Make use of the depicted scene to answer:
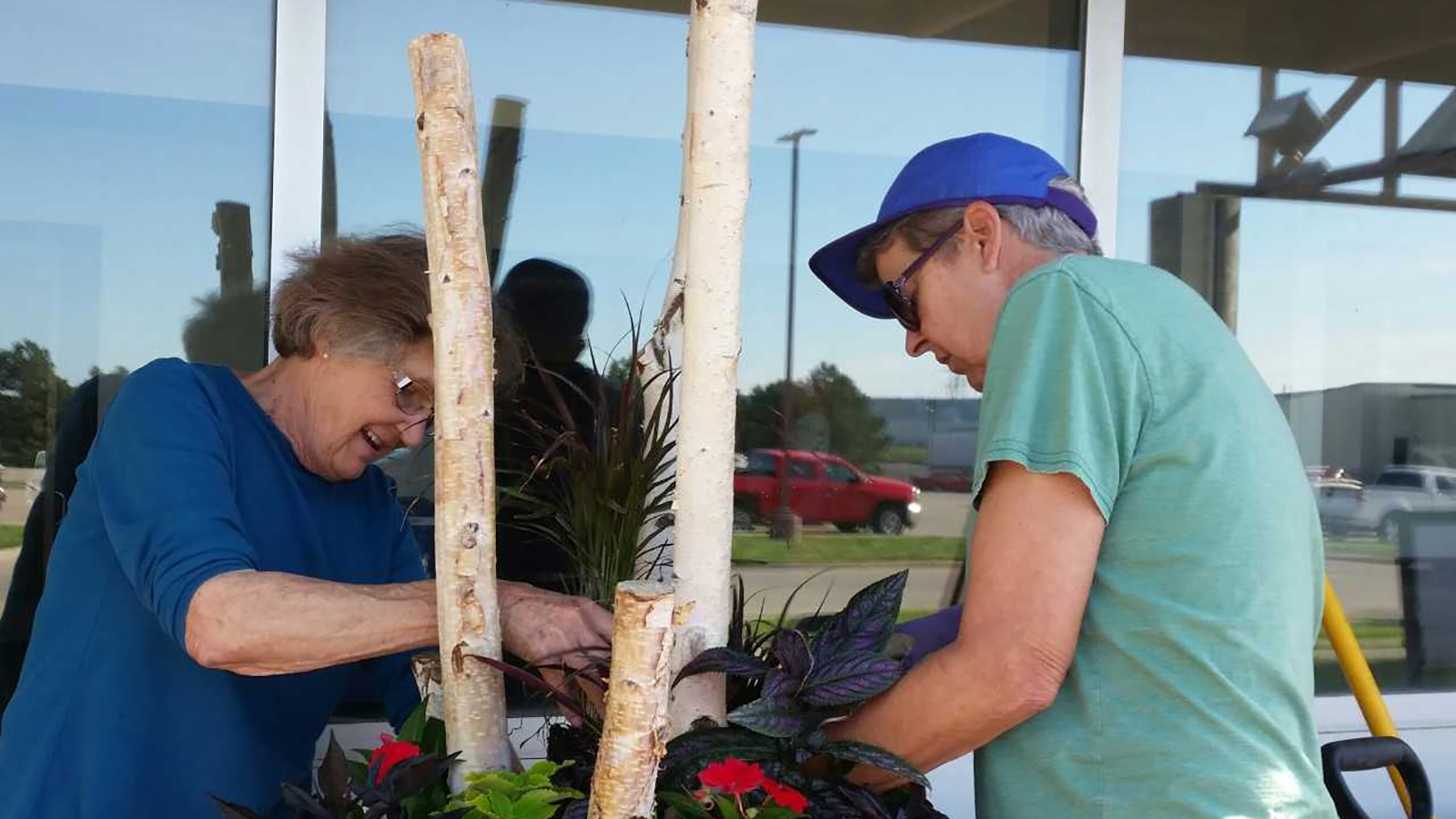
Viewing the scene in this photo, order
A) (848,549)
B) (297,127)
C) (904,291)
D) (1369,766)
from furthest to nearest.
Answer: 1. (848,549)
2. (297,127)
3. (1369,766)
4. (904,291)

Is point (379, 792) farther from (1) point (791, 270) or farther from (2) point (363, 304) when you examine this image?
(1) point (791, 270)

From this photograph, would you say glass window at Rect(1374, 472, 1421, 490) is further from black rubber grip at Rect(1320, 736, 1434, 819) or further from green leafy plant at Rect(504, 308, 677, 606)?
green leafy plant at Rect(504, 308, 677, 606)

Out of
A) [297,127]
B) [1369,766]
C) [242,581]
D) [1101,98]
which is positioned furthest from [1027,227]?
[1101,98]

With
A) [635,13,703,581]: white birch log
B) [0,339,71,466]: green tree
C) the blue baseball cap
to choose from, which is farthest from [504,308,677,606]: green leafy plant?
[0,339,71,466]: green tree

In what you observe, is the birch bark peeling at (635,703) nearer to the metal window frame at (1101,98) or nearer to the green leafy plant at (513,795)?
the green leafy plant at (513,795)

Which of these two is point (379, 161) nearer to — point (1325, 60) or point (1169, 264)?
point (1169, 264)

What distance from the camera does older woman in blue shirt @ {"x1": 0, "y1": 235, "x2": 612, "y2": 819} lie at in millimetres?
1438

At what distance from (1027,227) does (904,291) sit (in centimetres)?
16

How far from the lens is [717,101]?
1.39 metres

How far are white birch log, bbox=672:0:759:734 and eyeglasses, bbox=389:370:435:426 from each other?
551 millimetres

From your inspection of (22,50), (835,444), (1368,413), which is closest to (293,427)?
(22,50)

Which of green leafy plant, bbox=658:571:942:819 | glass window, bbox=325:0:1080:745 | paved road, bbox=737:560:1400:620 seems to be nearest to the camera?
green leafy plant, bbox=658:571:942:819

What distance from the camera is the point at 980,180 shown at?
1426 mm

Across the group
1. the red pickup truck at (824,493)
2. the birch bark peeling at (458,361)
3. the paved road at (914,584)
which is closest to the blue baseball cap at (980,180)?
the birch bark peeling at (458,361)
